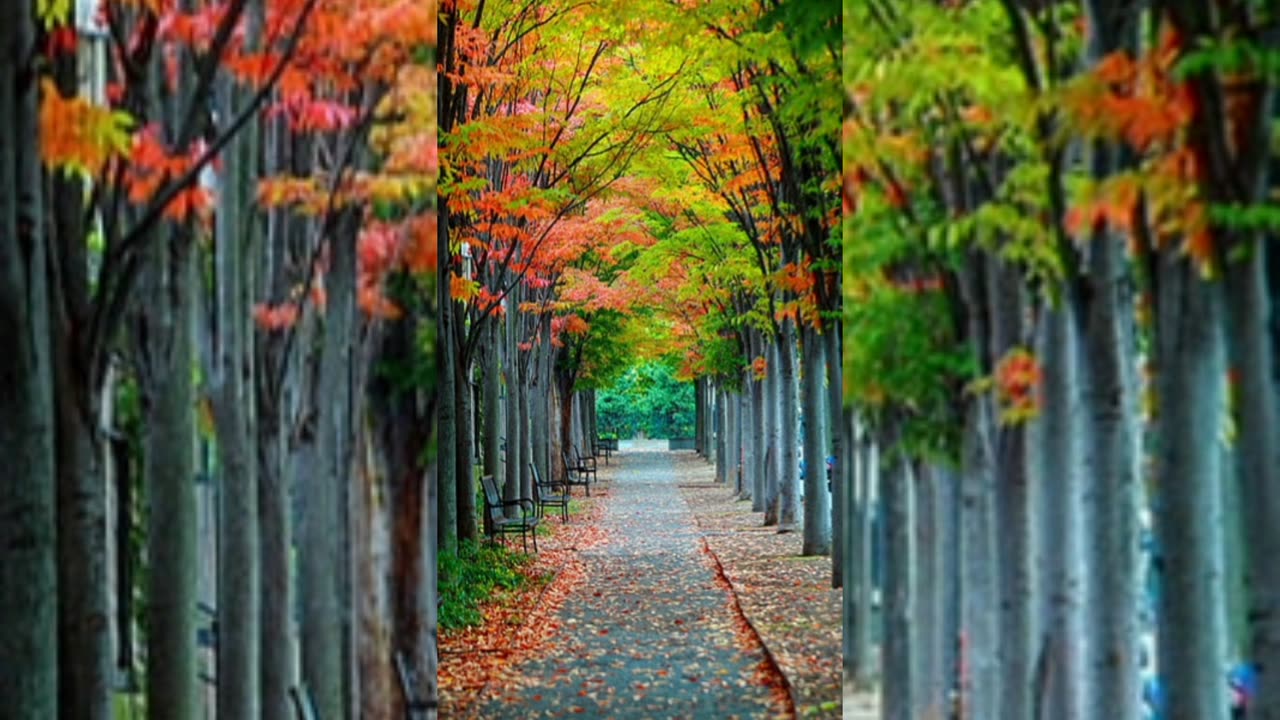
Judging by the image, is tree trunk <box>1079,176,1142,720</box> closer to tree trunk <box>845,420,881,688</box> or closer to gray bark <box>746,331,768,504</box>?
tree trunk <box>845,420,881,688</box>

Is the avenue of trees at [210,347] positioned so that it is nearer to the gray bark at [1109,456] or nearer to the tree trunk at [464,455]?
the gray bark at [1109,456]

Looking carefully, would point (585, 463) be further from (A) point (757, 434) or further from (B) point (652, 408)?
(B) point (652, 408)

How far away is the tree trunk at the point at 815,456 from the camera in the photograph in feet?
38.5

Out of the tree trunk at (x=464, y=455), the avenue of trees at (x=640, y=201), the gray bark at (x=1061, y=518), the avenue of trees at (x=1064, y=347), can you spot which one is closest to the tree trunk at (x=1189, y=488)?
the avenue of trees at (x=1064, y=347)

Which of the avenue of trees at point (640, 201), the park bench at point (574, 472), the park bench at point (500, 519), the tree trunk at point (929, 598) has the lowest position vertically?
the park bench at point (574, 472)

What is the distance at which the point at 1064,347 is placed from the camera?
2.67 m

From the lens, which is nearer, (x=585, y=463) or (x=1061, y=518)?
(x=1061, y=518)

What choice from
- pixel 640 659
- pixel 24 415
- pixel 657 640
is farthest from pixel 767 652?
pixel 24 415

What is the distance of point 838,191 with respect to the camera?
6430 mm

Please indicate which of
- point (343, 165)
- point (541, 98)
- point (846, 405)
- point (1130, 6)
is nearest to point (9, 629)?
point (343, 165)

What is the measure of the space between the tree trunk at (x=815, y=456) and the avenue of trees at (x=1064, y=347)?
8.55 meters

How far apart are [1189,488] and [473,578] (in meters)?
8.58

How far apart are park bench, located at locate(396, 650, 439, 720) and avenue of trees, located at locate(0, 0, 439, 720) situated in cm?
5

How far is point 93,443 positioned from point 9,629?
48 centimetres
